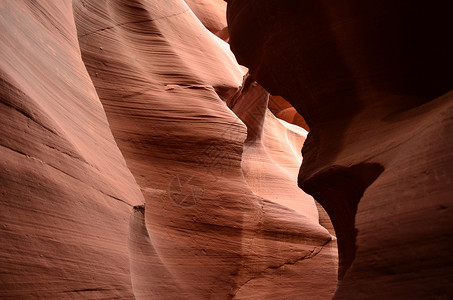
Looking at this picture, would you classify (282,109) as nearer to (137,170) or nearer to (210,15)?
(210,15)

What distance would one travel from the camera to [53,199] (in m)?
2.48

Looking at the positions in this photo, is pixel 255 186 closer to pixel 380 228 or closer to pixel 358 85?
pixel 358 85

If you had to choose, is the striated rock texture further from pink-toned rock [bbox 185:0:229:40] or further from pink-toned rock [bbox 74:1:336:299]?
pink-toned rock [bbox 185:0:229:40]

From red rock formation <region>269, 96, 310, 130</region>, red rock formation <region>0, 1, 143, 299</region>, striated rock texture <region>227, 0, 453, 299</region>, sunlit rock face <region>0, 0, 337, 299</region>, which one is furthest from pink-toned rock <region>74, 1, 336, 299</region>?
red rock formation <region>269, 96, 310, 130</region>

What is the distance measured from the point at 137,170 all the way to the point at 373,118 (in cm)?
255

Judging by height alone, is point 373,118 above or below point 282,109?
above

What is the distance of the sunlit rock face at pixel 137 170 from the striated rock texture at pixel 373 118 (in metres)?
1.39

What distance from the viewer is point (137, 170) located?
14.8 feet

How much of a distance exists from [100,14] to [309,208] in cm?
Result: 418

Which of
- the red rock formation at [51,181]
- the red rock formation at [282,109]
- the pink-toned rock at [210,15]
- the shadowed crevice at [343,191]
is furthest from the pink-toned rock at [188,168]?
the red rock formation at [282,109]

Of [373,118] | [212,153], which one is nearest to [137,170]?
[212,153]

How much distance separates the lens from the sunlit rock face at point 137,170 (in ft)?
7.82

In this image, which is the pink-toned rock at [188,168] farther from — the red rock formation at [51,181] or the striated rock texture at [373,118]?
the striated rock texture at [373,118]

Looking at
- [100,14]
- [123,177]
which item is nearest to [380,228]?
[123,177]
